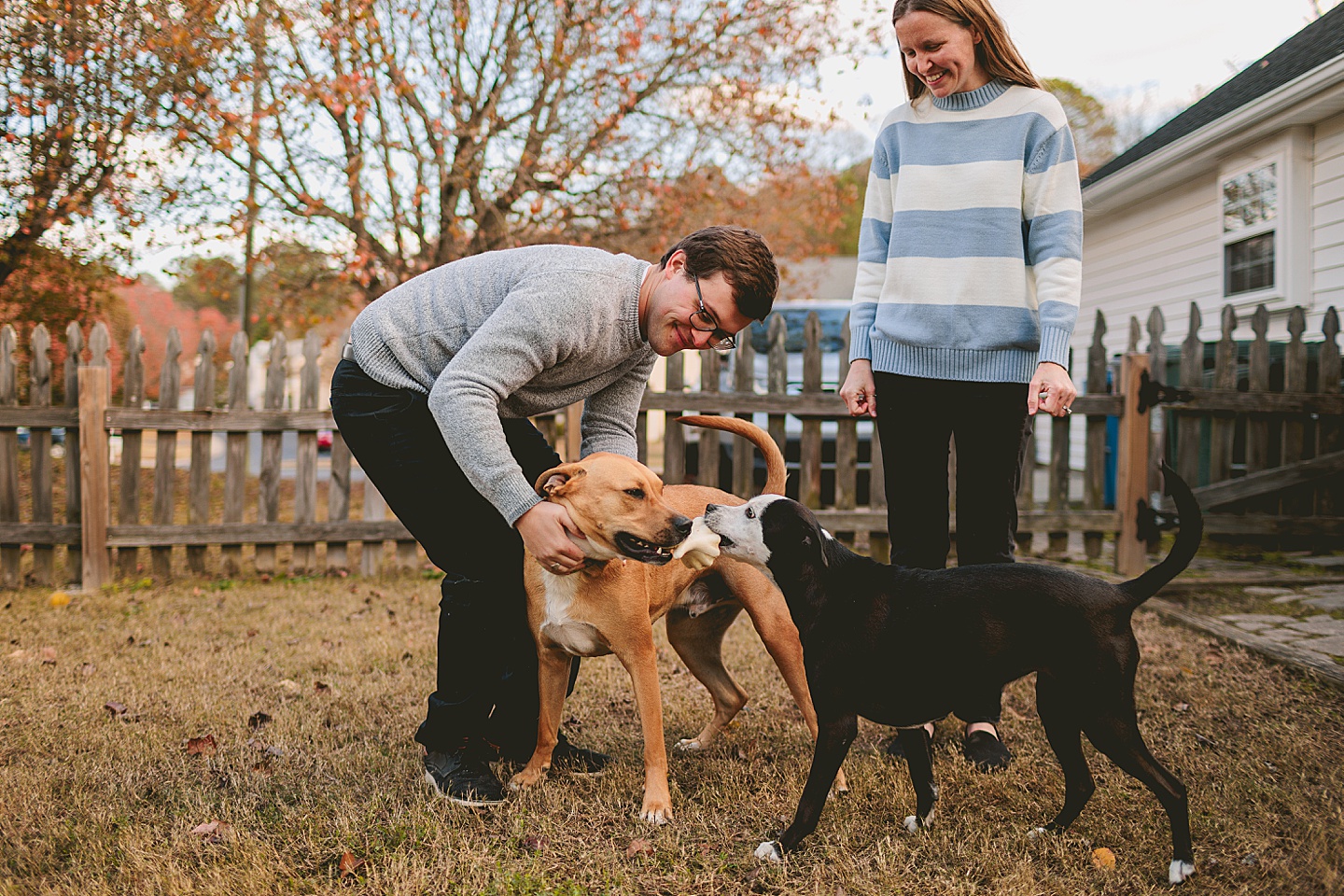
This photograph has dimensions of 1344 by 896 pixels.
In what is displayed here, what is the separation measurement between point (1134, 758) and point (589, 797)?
1644mm

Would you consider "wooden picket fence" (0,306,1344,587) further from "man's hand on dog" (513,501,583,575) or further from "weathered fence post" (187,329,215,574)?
"man's hand on dog" (513,501,583,575)

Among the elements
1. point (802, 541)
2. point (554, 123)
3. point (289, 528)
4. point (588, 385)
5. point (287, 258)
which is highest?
point (554, 123)

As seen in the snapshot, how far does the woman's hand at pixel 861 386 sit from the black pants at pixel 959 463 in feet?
0.15

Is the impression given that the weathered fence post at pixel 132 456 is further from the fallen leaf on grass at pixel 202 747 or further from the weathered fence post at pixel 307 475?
the fallen leaf on grass at pixel 202 747

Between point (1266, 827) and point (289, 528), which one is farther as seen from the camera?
point (289, 528)

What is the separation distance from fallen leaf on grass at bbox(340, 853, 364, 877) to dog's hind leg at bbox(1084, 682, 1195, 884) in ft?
6.58

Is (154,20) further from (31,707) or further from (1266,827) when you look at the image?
(1266,827)

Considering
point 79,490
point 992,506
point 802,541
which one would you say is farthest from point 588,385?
point 79,490

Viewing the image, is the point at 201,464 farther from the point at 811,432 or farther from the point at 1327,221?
the point at 1327,221

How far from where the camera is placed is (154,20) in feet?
27.0

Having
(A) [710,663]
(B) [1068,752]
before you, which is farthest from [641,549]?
(B) [1068,752]

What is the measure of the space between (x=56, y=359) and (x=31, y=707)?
1263 cm

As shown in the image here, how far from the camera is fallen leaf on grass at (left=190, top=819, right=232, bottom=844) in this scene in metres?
2.59

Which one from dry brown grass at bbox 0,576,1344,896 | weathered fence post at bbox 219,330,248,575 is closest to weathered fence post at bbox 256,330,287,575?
weathered fence post at bbox 219,330,248,575
